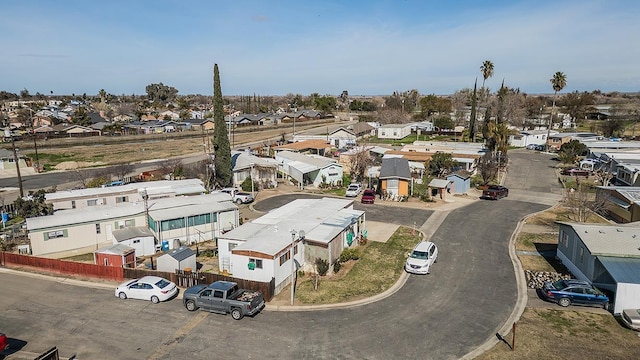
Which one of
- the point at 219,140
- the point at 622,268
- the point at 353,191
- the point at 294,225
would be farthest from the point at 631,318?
the point at 219,140

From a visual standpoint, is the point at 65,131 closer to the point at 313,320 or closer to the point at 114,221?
the point at 114,221

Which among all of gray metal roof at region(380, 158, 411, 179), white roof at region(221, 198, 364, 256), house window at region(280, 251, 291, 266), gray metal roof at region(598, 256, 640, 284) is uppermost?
gray metal roof at region(380, 158, 411, 179)

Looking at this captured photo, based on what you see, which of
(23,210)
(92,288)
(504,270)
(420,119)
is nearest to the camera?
(92,288)

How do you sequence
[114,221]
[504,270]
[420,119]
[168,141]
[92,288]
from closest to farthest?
1. [92,288]
2. [504,270]
3. [114,221]
4. [168,141]
5. [420,119]

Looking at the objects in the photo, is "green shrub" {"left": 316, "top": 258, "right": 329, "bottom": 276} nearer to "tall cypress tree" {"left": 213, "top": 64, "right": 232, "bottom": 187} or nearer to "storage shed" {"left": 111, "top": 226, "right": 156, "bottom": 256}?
"storage shed" {"left": 111, "top": 226, "right": 156, "bottom": 256}

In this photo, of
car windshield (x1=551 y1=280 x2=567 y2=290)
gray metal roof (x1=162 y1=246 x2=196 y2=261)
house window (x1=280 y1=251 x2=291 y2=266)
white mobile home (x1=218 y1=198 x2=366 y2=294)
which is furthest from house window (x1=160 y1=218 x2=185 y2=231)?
car windshield (x1=551 y1=280 x2=567 y2=290)

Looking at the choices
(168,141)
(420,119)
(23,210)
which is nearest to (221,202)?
(23,210)

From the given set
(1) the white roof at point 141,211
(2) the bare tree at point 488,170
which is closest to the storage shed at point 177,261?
(1) the white roof at point 141,211

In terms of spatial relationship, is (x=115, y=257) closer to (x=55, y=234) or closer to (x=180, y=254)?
(x=180, y=254)

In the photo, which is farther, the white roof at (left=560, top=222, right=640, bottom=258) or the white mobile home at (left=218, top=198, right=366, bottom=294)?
the white mobile home at (left=218, top=198, right=366, bottom=294)
